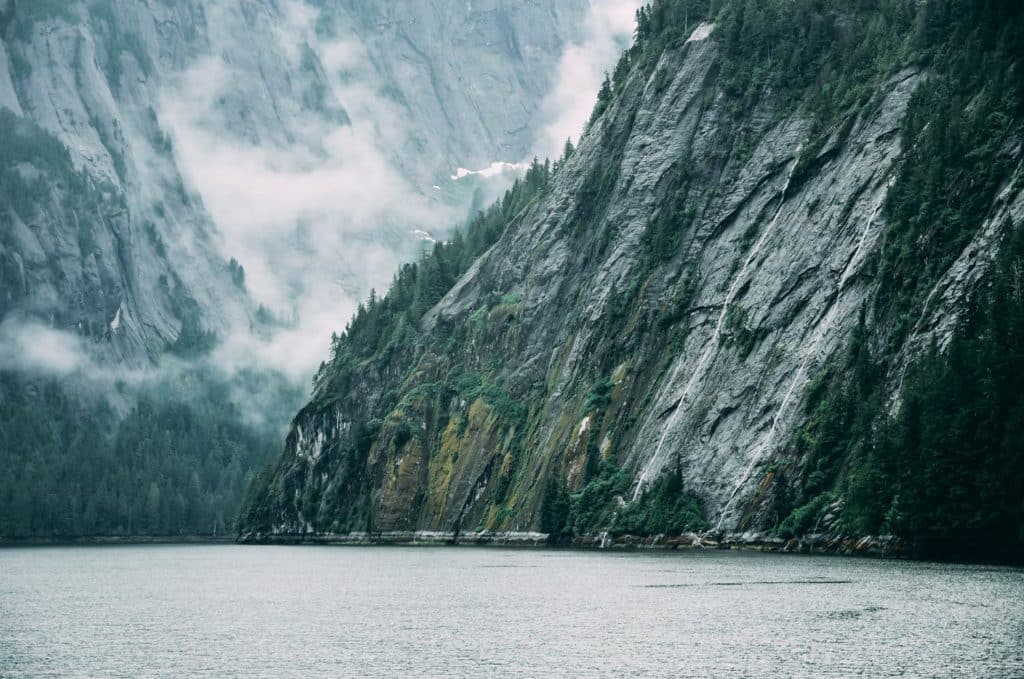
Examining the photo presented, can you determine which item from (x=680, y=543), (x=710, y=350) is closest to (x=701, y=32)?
(x=710, y=350)

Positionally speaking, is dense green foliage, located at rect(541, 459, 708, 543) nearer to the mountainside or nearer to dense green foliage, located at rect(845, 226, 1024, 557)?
the mountainside

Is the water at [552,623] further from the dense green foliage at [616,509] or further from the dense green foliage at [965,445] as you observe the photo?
the dense green foliage at [616,509]

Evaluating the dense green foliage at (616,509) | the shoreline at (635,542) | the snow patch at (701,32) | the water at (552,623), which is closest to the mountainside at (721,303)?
the dense green foliage at (616,509)

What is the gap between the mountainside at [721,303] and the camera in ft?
319

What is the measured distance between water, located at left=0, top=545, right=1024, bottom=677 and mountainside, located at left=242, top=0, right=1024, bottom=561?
15311mm

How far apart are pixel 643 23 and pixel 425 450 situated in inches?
2589

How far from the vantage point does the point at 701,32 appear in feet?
513

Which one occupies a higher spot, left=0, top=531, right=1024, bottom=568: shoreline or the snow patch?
the snow patch

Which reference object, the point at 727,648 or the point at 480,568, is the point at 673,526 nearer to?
the point at 480,568

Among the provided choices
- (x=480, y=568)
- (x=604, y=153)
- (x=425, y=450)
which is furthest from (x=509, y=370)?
(x=480, y=568)

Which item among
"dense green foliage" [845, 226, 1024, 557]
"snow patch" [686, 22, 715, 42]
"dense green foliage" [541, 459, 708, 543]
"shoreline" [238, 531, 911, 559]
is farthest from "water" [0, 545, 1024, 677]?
"snow patch" [686, 22, 715, 42]

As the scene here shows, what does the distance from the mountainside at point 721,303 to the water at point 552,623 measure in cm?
1531

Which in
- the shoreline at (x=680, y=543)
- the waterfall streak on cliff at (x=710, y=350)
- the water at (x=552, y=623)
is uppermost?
the waterfall streak on cliff at (x=710, y=350)

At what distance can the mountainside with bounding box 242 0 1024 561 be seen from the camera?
319 ft
